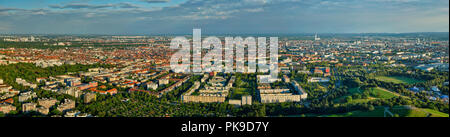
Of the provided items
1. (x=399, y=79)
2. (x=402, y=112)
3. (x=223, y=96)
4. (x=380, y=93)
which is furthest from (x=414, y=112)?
(x=399, y=79)

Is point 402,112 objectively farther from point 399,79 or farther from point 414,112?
point 399,79

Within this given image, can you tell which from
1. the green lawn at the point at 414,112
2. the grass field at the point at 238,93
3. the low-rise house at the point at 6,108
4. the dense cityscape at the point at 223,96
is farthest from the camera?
the grass field at the point at 238,93

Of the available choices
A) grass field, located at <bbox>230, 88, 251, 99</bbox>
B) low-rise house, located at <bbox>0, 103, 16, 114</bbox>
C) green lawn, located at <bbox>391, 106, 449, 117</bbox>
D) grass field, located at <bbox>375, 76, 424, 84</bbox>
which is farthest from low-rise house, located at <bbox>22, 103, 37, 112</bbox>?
grass field, located at <bbox>375, 76, 424, 84</bbox>

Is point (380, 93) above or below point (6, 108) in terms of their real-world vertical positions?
above

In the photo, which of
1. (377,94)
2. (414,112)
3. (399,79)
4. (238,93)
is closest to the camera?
(414,112)

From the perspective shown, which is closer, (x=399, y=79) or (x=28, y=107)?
(x=28, y=107)

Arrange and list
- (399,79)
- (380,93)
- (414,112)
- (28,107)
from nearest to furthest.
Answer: (414,112) → (28,107) → (380,93) → (399,79)

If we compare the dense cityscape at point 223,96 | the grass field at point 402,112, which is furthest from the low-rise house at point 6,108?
the grass field at point 402,112

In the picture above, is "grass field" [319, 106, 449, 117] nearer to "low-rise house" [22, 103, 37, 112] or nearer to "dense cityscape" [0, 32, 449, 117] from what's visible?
"dense cityscape" [0, 32, 449, 117]

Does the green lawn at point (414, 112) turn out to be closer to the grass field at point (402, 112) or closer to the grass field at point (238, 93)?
the grass field at point (402, 112)

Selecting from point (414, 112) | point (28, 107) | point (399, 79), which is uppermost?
point (399, 79)
